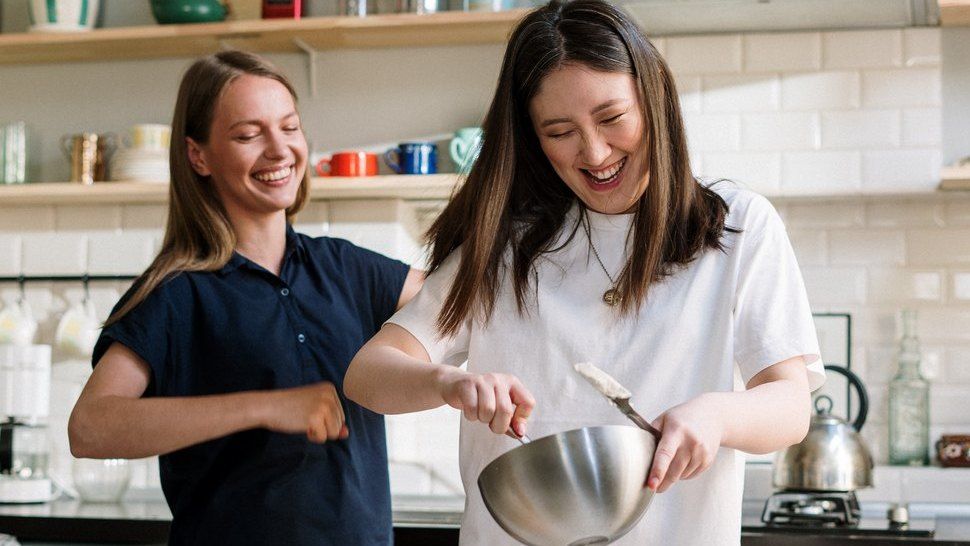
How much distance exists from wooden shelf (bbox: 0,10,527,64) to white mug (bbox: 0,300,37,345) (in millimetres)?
731

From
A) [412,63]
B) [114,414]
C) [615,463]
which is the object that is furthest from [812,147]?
[615,463]

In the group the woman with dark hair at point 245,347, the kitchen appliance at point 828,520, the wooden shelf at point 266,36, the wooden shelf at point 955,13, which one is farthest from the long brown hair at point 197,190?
the wooden shelf at point 955,13

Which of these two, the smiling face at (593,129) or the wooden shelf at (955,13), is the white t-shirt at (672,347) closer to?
the smiling face at (593,129)

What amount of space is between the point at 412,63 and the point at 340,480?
6.06 feet

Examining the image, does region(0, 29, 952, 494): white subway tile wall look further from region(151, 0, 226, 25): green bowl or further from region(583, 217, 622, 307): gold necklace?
region(583, 217, 622, 307): gold necklace

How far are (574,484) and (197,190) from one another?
1.13 m

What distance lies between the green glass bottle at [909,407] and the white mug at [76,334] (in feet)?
7.07

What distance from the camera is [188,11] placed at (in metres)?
3.53

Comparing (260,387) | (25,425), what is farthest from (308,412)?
(25,425)

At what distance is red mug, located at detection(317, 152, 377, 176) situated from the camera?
3449 millimetres

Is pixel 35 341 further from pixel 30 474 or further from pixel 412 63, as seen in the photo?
pixel 412 63

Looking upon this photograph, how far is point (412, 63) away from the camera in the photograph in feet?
11.9

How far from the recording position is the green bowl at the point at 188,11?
3537 mm

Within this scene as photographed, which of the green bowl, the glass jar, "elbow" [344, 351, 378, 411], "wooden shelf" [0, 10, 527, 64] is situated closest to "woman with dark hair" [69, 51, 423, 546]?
"elbow" [344, 351, 378, 411]
